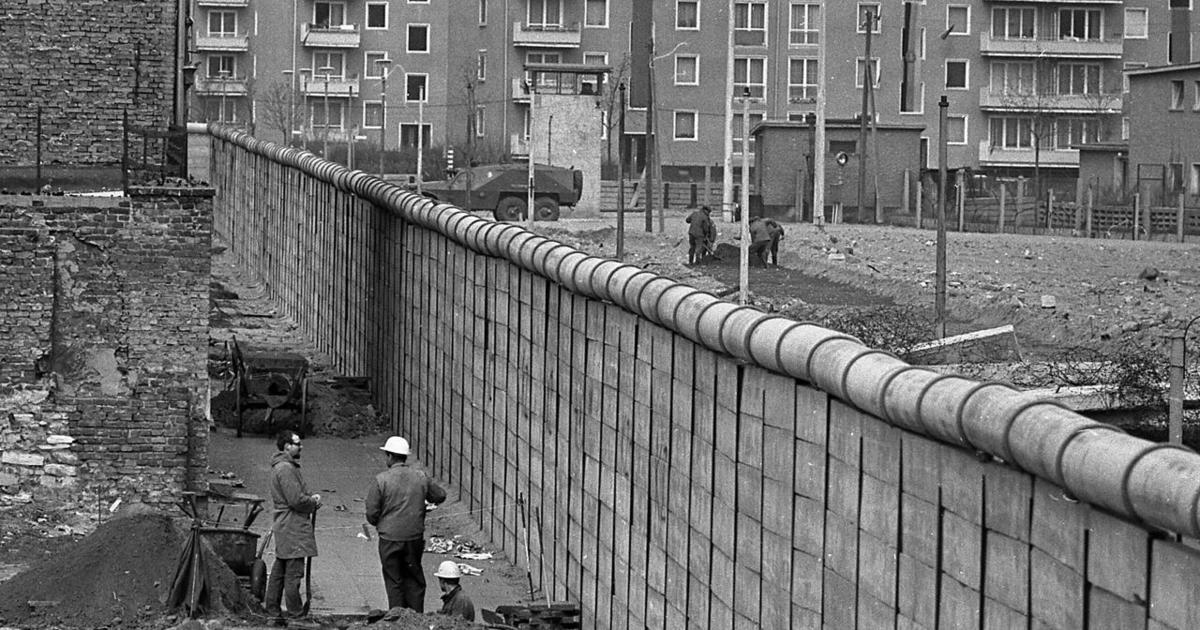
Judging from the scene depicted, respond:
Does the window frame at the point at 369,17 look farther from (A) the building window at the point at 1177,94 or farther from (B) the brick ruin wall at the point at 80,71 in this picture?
(B) the brick ruin wall at the point at 80,71

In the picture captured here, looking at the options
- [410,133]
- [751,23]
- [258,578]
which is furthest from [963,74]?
[258,578]

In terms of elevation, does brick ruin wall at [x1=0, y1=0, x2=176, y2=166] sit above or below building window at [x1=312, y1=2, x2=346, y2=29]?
below

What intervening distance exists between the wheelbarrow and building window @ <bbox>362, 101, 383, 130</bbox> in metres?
60.4

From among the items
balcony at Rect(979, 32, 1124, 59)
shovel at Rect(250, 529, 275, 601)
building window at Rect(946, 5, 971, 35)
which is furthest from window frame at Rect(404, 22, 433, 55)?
shovel at Rect(250, 529, 275, 601)

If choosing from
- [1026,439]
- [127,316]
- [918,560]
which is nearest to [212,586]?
[127,316]

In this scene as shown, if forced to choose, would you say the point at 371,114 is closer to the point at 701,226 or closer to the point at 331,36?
the point at 331,36

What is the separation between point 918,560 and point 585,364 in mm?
7459

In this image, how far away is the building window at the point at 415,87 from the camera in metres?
86.7

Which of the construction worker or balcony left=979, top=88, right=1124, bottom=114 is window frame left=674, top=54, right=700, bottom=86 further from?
the construction worker

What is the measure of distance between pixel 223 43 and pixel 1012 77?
32485 mm

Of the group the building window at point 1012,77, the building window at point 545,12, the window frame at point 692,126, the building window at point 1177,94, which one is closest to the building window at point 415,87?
the building window at point 545,12

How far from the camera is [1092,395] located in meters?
19.3

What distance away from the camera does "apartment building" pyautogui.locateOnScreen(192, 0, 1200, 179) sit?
83750mm

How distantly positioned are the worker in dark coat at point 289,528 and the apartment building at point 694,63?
6656cm
